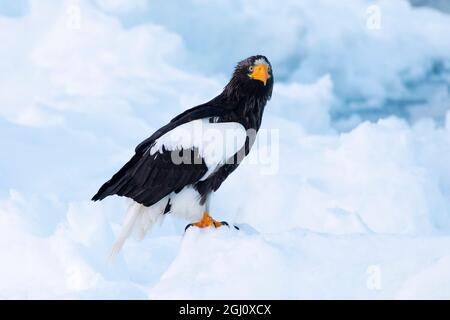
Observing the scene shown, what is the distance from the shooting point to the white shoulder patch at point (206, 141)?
3930 millimetres

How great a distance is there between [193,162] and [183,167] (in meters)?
0.07

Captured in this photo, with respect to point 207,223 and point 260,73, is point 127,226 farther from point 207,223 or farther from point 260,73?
point 260,73

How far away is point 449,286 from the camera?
126 inches

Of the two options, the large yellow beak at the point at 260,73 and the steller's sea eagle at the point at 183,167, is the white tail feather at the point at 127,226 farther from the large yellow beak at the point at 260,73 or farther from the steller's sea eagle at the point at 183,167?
the large yellow beak at the point at 260,73

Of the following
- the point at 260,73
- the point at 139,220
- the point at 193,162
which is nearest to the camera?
the point at 193,162

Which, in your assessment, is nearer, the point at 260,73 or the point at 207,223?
the point at 207,223

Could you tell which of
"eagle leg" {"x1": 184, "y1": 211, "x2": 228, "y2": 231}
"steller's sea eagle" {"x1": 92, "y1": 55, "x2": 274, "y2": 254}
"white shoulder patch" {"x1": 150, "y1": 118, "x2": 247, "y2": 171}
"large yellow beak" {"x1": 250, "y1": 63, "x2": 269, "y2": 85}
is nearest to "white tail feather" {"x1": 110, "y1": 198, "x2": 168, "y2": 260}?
"steller's sea eagle" {"x1": 92, "y1": 55, "x2": 274, "y2": 254}

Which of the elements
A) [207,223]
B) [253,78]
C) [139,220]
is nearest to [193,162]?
[207,223]

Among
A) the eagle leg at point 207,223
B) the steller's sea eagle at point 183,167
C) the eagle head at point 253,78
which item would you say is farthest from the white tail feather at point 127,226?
the eagle head at point 253,78

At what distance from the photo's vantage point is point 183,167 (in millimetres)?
3924

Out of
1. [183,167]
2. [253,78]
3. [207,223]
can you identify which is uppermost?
[253,78]

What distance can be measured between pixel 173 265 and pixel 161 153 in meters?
0.67

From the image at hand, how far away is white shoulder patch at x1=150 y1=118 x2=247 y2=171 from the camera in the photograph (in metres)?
3.93
